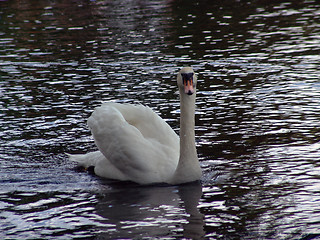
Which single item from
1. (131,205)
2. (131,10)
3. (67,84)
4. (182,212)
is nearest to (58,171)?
(131,205)

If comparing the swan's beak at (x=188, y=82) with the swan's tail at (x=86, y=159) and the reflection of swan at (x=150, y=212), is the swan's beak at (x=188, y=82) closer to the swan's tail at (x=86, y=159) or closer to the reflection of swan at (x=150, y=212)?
the reflection of swan at (x=150, y=212)

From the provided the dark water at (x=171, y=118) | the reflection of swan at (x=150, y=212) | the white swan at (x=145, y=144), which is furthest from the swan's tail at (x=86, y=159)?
the reflection of swan at (x=150, y=212)

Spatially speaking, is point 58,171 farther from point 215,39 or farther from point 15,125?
point 215,39

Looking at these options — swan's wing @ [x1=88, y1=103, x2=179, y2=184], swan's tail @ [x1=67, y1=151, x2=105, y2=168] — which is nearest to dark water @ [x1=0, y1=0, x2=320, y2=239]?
swan's tail @ [x1=67, y1=151, x2=105, y2=168]

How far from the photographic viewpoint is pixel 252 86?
1520 centimetres

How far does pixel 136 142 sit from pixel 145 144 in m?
0.14

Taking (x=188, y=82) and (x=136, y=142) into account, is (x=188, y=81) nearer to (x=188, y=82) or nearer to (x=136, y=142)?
(x=188, y=82)

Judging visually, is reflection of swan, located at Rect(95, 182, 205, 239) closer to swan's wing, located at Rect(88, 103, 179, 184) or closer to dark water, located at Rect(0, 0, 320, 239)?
dark water, located at Rect(0, 0, 320, 239)

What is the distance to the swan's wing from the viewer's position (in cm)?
948

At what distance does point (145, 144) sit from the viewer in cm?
960

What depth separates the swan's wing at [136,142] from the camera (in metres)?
9.48

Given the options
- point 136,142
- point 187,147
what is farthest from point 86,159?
point 187,147

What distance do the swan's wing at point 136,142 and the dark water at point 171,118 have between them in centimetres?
27

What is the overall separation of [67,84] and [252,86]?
14.9 ft
